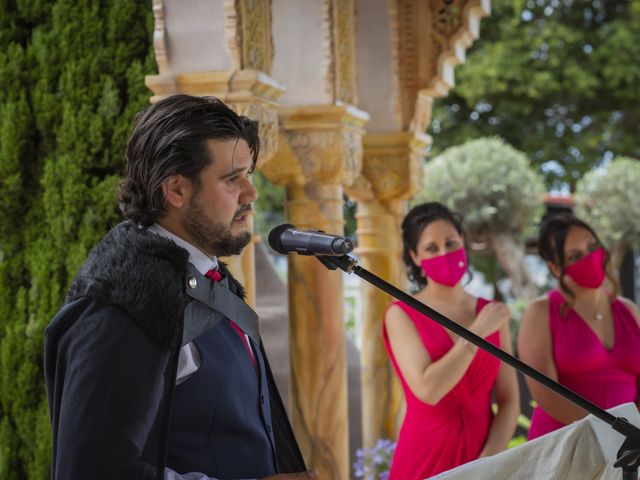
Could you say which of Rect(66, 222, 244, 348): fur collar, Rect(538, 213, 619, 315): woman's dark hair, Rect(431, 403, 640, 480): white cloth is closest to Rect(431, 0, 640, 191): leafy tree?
Rect(538, 213, 619, 315): woman's dark hair

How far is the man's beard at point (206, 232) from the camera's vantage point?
78.1 inches

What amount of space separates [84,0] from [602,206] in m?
11.4

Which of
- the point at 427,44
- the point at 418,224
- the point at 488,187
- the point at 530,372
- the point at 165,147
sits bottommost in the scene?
the point at 530,372

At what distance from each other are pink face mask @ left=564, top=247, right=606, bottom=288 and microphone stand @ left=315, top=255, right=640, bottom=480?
204 centimetres

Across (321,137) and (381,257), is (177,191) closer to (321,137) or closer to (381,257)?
(321,137)

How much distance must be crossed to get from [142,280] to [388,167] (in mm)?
3873

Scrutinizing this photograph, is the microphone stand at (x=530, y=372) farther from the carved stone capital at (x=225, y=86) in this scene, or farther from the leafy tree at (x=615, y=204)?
the leafy tree at (x=615, y=204)

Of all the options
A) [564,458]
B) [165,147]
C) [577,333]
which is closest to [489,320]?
[577,333]

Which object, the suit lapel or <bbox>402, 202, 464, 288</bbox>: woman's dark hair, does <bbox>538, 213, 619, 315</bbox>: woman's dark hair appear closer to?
<bbox>402, 202, 464, 288</bbox>: woman's dark hair

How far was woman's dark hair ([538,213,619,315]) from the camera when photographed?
3994 mm

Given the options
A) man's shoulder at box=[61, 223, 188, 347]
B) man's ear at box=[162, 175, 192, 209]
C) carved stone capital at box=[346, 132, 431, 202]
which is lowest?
man's shoulder at box=[61, 223, 188, 347]

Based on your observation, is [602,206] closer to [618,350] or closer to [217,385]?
[618,350]

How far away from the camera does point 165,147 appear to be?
1.94 metres

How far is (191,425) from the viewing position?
189 cm
